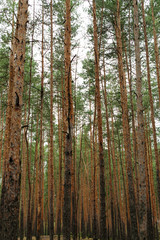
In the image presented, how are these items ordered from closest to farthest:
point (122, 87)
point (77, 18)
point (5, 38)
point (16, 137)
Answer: point (16, 137)
point (122, 87)
point (5, 38)
point (77, 18)

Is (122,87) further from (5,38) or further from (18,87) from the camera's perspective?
(5,38)

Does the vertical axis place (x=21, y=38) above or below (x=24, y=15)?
below

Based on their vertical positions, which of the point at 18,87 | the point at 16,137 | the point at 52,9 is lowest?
the point at 16,137

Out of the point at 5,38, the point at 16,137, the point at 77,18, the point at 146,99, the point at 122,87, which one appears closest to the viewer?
the point at 16,137

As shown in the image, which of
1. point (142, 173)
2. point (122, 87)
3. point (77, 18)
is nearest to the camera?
point (142, 173)

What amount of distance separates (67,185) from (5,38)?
7.71 m


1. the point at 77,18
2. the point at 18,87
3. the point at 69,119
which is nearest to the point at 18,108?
the point at 18,87

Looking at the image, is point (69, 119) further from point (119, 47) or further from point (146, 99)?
point (146, 99)

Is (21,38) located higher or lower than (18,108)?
higher

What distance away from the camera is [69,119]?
16.0 ft

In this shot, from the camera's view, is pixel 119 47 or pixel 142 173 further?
pixel 119 47

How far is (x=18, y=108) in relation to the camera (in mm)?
4344

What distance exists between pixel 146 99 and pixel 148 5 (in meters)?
4.89

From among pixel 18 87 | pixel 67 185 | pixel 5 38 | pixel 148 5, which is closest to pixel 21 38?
pixel 18 87
